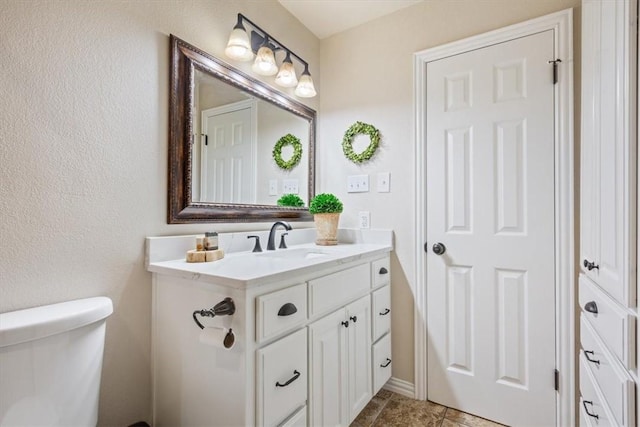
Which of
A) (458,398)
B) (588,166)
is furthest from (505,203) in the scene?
(458,398)

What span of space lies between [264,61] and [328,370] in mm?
1536

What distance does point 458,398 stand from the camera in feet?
5.56

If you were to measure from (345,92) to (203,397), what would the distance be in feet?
6.23

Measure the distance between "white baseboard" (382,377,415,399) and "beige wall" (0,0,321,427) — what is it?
133cm

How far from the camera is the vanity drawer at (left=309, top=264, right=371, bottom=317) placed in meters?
1.19

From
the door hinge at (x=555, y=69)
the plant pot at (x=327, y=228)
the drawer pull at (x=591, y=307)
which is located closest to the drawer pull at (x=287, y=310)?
the plant pot at (x=327, y=228)

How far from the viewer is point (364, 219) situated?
2.02 m

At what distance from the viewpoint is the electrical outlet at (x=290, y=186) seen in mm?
1938

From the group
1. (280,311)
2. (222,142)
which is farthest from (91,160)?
(280,311)

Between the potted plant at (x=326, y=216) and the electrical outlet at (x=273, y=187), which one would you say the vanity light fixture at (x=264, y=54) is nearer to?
the electrical outlet at (x=273, y=187)

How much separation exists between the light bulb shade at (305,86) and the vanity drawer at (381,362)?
1539mm

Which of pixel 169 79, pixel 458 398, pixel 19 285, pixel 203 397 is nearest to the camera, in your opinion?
pixel 19 285

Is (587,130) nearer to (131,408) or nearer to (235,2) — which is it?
(235,2)

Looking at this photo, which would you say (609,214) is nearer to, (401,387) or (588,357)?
(588,357)
